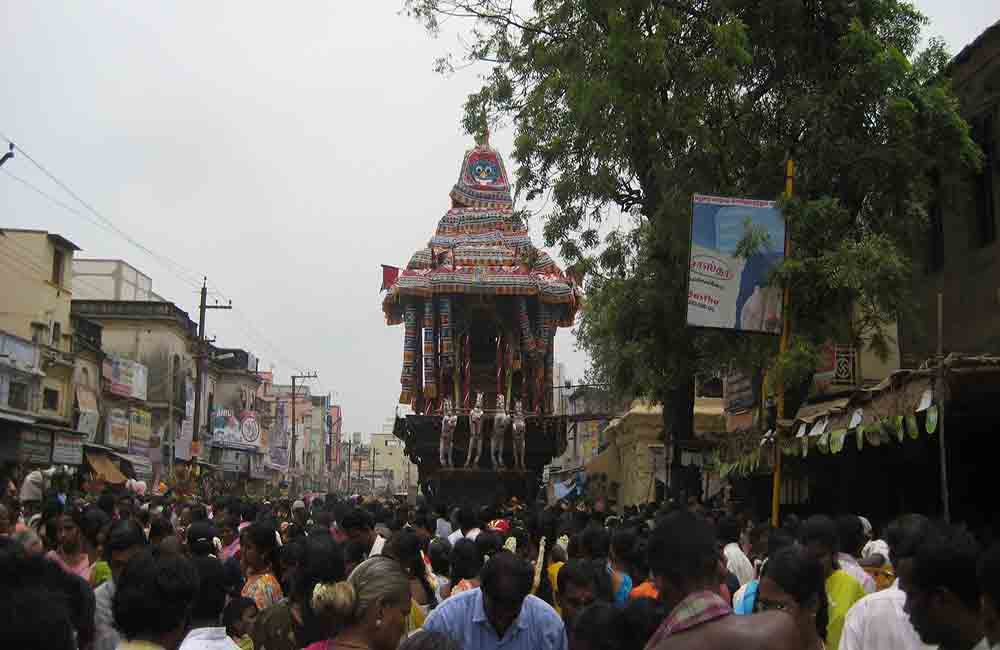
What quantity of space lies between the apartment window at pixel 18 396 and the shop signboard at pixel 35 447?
104 centimetres

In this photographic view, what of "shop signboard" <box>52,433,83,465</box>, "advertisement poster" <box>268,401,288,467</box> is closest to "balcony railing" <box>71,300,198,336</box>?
"shop signboard" <box>52,433,83,465</box>

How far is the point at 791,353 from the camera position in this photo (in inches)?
523

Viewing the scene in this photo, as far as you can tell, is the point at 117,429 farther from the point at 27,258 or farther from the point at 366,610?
the point at 366,610

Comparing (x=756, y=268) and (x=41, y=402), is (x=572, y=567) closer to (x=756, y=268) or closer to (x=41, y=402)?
(x=756, y=268)

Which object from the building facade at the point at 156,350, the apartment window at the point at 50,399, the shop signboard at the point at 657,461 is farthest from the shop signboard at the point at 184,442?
the shop signboard at the point at 657,461

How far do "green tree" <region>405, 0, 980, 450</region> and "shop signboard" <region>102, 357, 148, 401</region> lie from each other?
29870mm

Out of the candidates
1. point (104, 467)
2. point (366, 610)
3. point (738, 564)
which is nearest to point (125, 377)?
point (104, 467)

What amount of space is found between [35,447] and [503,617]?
28976 millimetres

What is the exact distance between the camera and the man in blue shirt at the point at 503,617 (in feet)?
16.2

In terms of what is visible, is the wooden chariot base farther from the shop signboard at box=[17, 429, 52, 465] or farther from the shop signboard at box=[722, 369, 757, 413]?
the shop signboard at box=[722, 369, 757, 413]

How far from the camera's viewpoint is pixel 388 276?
Answer: 42.2 m

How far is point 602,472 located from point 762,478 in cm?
1619

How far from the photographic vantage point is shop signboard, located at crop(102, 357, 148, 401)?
1641 inches

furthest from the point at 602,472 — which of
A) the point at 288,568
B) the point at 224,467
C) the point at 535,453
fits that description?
the point at 224,467
